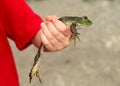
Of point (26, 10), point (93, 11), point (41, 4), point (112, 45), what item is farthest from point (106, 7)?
point (26, 10)

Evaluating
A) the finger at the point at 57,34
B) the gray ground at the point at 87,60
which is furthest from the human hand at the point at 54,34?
the gray ground at the point at 87,60

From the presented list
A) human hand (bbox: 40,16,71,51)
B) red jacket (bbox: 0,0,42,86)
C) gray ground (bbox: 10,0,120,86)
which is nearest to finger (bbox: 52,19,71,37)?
human hand (bbox: 40,16,71,51)

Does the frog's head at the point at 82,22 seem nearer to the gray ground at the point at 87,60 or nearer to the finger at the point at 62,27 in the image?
the finger at the point at 62,27

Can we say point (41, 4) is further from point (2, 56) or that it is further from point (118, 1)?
point (2, 56)

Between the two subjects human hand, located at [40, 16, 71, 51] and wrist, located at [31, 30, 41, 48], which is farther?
wrist, located at [31, 30, 41, 48]

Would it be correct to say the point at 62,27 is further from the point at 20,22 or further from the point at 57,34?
the point at 20,22

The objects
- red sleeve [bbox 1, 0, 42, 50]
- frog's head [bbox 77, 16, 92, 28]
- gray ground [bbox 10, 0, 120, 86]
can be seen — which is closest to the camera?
frog's head [bbox 77, 16, 92, 28]

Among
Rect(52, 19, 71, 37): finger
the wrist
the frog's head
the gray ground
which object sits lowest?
the gray ground

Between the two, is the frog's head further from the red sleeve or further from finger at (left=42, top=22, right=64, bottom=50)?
the red sleeve

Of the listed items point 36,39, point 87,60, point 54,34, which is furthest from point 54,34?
point 87,60
